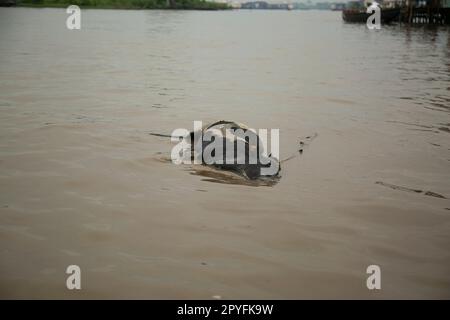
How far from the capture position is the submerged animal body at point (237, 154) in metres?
4.78

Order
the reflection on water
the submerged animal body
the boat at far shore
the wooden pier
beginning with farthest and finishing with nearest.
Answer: the boat at far shore
the wooden pier
the submerged animal body
the reflection on water

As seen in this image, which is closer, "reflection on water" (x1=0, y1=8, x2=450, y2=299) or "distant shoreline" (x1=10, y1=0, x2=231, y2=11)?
"reflection on water" (x1=0, y1=8, x2=450, y2=299)

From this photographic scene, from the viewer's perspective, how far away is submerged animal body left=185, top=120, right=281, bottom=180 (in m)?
4.78

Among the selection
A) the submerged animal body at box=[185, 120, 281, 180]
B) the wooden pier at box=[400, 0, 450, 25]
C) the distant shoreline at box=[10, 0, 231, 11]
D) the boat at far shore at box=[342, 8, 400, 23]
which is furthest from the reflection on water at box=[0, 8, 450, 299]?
the distant shoreline at box=[10, 0, 231, 11]

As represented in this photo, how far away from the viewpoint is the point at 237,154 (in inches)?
194

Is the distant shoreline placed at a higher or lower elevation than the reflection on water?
higher

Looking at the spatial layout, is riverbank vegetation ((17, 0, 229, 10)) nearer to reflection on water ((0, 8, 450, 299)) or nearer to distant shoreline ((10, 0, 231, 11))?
distant shoreline ((10, 0, 231, 11))

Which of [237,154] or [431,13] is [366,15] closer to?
[431,13]

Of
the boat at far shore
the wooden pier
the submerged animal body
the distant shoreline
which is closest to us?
the submerged animal body

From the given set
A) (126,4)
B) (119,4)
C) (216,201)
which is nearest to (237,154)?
(216,201)

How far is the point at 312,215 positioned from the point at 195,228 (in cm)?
111

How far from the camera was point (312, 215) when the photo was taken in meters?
3.88

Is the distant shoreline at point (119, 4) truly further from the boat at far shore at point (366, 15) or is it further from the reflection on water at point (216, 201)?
the reflection on water at point (216, 201)
